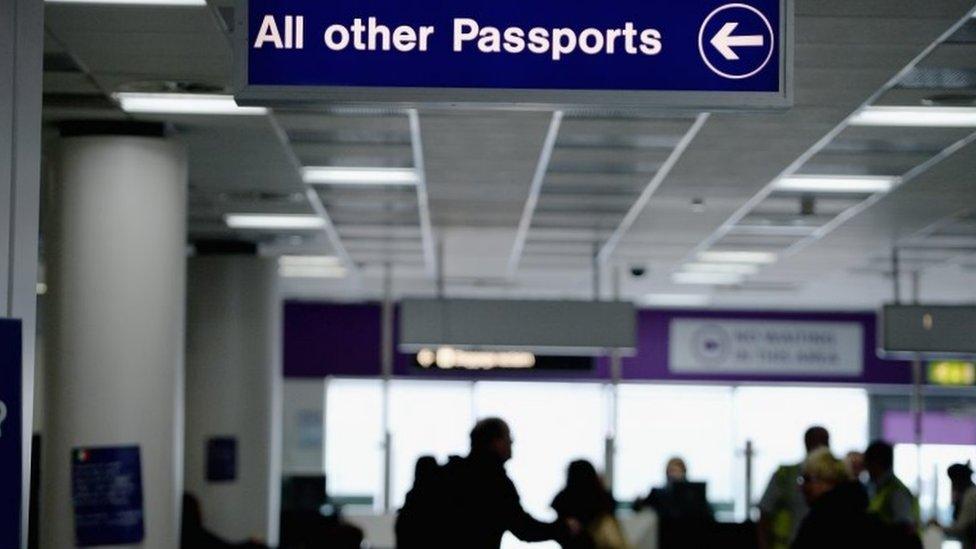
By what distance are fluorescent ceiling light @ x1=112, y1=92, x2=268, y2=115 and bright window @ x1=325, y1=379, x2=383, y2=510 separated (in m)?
14.7

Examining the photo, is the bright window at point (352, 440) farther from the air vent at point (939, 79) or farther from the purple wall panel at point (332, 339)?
the air vent at point (939, 79)

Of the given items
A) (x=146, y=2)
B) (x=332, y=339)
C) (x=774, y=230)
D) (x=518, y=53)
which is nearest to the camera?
(x=518, y=53)

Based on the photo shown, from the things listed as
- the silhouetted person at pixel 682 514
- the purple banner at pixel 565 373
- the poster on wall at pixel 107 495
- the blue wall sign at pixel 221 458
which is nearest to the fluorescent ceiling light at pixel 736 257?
the silhouetted person at pixel 682 514

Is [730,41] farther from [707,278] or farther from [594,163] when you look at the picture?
[707,278]

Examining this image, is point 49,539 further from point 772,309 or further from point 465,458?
point 772,309

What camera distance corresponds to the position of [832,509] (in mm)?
5859

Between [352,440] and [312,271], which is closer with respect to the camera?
[312,271]

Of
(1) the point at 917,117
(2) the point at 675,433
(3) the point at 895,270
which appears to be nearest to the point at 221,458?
(3) the point at 895,270

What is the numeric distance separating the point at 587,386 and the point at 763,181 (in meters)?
12.7

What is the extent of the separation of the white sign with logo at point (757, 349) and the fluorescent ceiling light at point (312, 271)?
6.25m

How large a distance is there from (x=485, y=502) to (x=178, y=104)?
366cm

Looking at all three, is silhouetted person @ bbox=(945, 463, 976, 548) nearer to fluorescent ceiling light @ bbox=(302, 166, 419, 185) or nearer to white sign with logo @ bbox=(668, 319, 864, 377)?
fluorescent ceiling light @ bbox=(302, 166, 419, 185)

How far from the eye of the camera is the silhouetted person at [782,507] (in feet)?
35.0

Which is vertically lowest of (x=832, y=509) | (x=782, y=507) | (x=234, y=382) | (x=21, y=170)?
(x=782, y=507)
